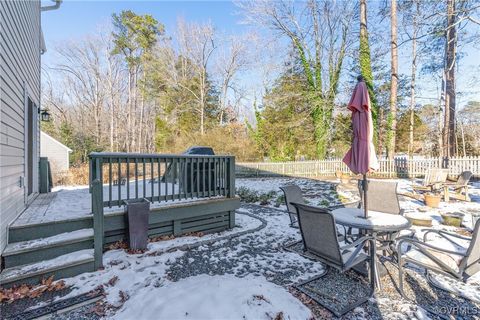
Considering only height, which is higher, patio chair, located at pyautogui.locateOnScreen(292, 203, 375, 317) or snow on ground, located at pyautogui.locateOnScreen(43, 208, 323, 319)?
patio chair, located at pyautogui.locateOnScreen(292, 203, 375, 317)

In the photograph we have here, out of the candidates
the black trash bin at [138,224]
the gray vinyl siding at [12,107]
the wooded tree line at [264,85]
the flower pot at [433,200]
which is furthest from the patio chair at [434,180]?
the gray vinyl siding at [12,107]

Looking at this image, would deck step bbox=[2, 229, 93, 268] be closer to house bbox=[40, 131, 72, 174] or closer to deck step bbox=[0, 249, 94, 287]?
deck step bbox=[0, 249, 94, 287]

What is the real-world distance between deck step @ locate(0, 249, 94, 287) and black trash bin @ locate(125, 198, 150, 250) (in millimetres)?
555

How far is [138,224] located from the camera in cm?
367

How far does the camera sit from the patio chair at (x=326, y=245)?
Answer: 2.52 metres

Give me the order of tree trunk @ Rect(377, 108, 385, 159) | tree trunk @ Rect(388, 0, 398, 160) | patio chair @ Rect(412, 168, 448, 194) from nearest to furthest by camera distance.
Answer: patio chair @ Rect(412, 168, 448, 194)
tree trunk @ Rect(388, 0, 398, 160)
tree trunk @ Rect(377, 108, 385, 159)

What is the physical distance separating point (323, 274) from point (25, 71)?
590cm

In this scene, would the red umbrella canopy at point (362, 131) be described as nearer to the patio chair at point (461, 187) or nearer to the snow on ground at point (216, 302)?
the snow on ground at point (216, 302)

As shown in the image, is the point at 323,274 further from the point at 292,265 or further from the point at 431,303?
the point at 431,303

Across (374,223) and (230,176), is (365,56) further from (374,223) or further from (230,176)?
(374,223)

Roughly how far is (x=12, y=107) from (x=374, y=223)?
488 centimetres

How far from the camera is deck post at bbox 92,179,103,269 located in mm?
3088

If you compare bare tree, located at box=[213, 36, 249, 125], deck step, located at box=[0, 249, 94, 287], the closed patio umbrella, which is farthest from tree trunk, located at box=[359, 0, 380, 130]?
deck step, located at box=[0, 249, 94, 287]

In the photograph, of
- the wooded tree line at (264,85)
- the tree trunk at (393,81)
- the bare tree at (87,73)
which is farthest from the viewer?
the bare tree at (87,73)
